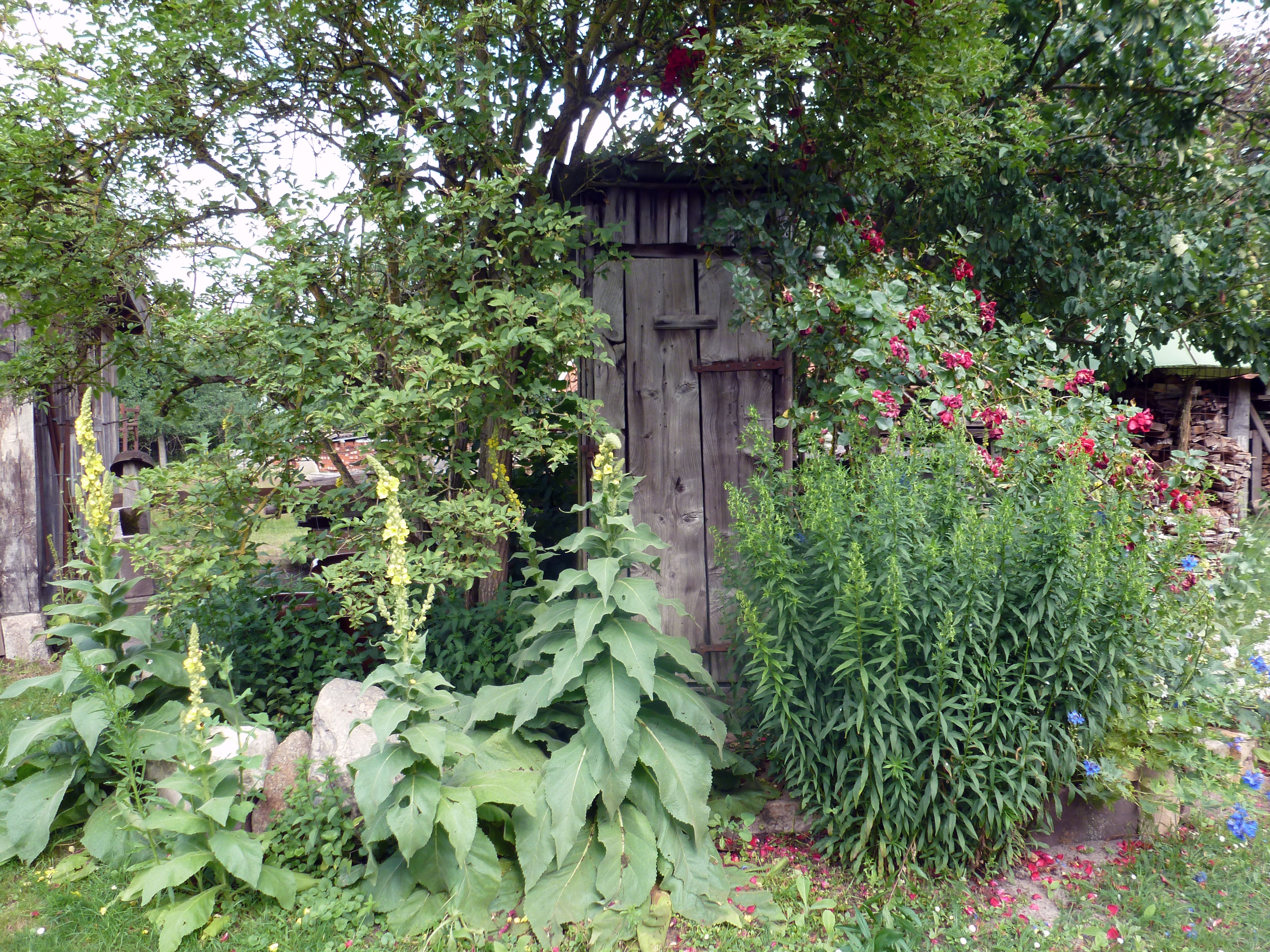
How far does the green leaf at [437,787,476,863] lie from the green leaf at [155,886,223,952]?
93cm

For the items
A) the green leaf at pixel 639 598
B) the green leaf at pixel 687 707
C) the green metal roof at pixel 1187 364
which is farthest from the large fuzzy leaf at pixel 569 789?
the green metal roof at pixel 1187 364

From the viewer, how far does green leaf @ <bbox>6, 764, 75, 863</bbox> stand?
3432mm

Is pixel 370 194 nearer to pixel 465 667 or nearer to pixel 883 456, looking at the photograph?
pixel 465 667

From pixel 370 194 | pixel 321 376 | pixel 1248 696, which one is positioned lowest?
pixel 1248 696

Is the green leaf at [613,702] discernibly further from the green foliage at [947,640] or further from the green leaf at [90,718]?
the green leaf at [90,718]

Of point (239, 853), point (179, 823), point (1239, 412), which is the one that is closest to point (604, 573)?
point (239, 853)

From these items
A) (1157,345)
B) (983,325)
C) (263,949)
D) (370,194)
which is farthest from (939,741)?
(1157,345)

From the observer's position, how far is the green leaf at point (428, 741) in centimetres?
292

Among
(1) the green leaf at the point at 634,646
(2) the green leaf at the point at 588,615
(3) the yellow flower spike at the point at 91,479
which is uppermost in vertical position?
(3) the yellow flower spike at the point at 91,479

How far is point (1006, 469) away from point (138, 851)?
4187 mm

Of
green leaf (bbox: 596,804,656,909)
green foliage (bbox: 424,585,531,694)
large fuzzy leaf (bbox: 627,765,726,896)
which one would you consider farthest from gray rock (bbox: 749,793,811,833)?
green foliage (bbox: 424,585,531,694)

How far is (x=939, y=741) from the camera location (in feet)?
10.3

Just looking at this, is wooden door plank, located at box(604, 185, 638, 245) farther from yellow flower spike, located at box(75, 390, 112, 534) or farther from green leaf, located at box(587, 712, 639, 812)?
green leaf, located at box(587, 712, 639, 812)

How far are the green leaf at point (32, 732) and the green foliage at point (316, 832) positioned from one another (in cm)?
103
